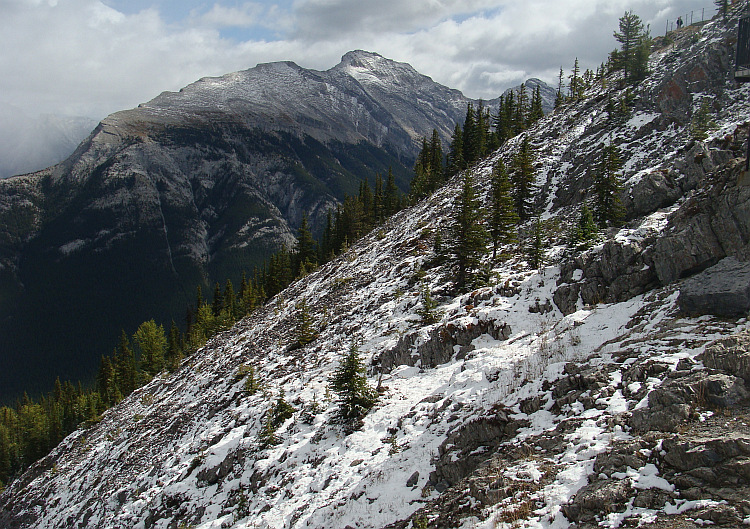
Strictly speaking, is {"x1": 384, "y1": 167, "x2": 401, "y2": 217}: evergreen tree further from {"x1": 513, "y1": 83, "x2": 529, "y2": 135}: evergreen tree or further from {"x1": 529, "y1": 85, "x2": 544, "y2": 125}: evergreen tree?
{"x1": 529, "y1": 85, "x2": 544, "y2": 125}: evergreen tree

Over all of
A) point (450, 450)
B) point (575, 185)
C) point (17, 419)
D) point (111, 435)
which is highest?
point (575, 185)

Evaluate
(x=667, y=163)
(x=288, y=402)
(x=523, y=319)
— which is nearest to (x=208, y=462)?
(x=288, y=402)

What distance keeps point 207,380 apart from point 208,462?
42.9 ft

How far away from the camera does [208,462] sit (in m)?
18.0

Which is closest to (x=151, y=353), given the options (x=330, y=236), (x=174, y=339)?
(x=174, y=339)

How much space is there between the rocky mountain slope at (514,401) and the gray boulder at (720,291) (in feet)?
0.23

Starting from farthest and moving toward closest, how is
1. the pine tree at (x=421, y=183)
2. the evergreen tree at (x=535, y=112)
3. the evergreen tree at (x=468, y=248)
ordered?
the pine tree at (x=421, y=183)
the evergreen tree at (x=535, y=112)
the evergreen tree at (x=468, y=248)


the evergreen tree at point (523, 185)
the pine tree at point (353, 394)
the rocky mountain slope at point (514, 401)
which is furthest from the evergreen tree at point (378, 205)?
the pine tree at point (353, 394)

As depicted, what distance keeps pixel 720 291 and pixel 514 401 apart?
662cm

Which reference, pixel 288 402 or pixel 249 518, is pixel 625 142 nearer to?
pixel 288 402

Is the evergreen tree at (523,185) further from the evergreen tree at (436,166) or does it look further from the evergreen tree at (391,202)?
the evergreen tree at (391,202)

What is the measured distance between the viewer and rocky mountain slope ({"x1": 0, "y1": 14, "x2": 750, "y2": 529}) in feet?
25.8

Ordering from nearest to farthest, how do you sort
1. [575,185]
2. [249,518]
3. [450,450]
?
[450,450]
[249,518]
[575,185]

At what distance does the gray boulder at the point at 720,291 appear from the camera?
10930 millimetres
